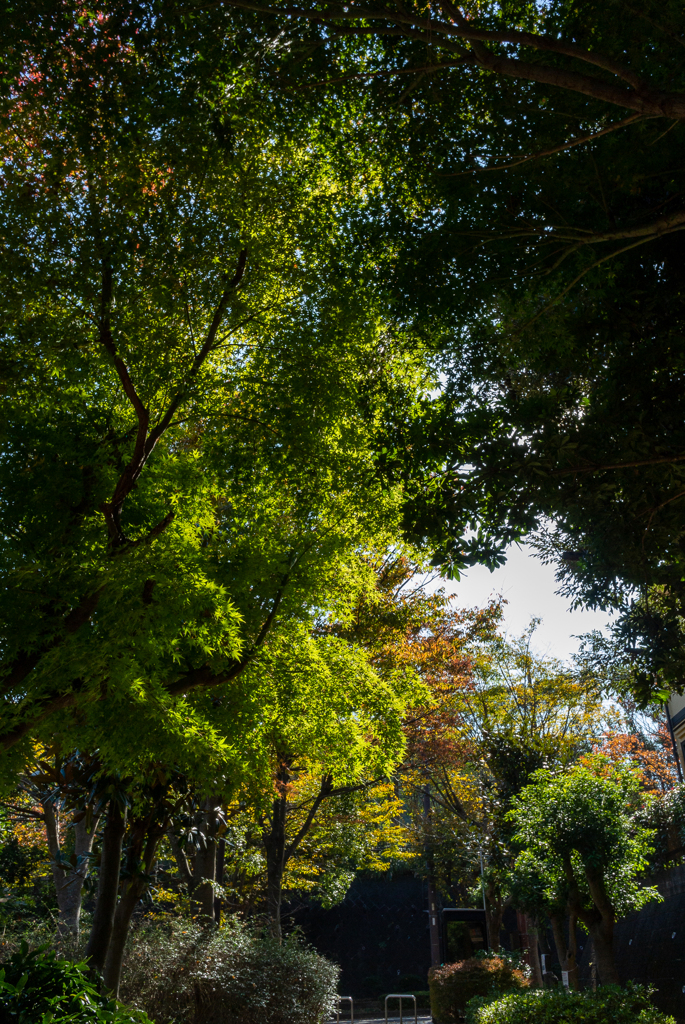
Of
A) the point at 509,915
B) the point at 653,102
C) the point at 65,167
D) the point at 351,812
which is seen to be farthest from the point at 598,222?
the point at 509,915

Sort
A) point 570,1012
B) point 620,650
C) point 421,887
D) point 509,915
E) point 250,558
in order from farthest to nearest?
point 421,887 → point 509,915 → point 570,1012 → point 250,558 → point 620,650

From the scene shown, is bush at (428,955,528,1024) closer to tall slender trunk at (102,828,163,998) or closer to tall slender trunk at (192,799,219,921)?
tall slender trunk at (192,799,219,921)

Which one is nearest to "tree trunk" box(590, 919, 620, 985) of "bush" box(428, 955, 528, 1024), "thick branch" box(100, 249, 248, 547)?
"bush" box(428, 955, 528, 1024)

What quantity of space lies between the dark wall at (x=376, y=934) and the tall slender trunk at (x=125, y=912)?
1960 centimetres

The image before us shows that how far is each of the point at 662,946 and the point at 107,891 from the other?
385 inches

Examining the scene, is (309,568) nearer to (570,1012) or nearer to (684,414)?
(684,414)

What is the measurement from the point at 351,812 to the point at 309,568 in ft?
38.2

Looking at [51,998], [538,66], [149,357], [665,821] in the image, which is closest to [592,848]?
[665,821]

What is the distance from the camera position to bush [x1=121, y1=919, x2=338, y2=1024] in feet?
33.6

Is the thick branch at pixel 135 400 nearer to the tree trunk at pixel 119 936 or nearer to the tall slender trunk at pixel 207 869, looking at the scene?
the tree trunk at pixel 119 936

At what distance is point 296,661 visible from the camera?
927 cm

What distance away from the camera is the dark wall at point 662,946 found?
11.8 m

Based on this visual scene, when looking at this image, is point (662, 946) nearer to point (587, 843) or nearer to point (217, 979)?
point (587, 843)

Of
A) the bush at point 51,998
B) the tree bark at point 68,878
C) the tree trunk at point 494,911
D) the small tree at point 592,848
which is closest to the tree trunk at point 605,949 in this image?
the small tree at point 592,848
